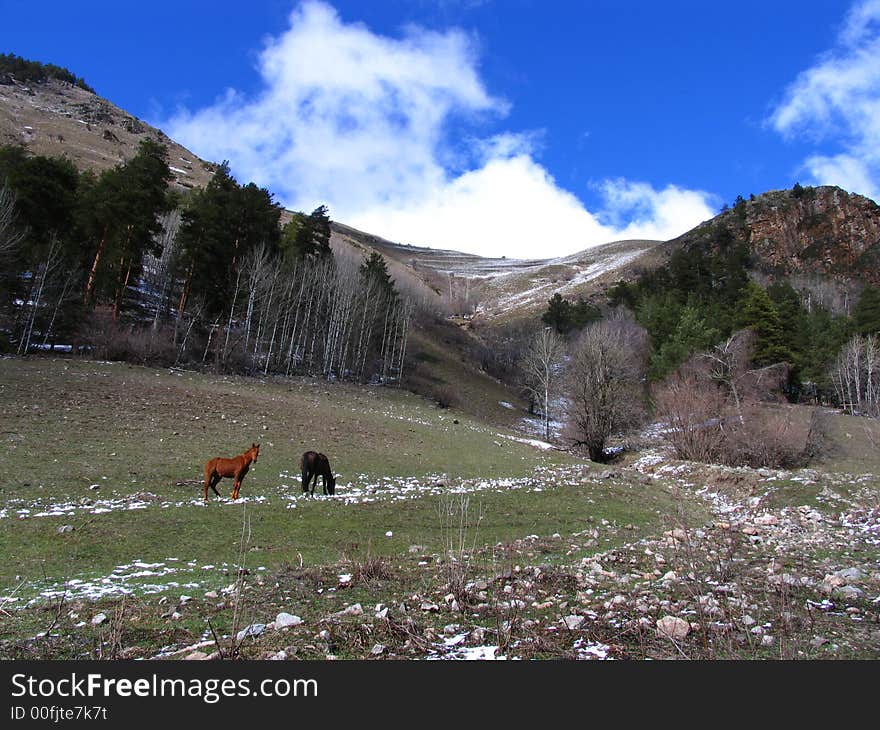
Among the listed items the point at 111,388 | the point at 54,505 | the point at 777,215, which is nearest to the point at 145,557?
the point at 54,505

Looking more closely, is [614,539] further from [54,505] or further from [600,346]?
[600,346]

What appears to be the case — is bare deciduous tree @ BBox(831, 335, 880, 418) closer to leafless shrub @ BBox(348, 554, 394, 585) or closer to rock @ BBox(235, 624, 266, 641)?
leafless shrub @ BBox(348, 554, 394, 585)

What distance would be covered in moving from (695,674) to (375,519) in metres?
11.2

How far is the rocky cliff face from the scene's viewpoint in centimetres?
11831

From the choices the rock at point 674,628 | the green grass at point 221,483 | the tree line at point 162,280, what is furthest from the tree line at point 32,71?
the rock at point 674,628

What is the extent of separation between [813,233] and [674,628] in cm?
15053

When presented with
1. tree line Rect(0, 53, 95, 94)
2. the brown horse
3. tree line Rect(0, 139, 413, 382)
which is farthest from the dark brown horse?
tree line Rect(0, 53, 95, 94)

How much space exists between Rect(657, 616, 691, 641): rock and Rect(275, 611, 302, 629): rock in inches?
162

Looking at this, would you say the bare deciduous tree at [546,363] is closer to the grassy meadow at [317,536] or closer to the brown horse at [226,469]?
the grassy meadow at [317,536]

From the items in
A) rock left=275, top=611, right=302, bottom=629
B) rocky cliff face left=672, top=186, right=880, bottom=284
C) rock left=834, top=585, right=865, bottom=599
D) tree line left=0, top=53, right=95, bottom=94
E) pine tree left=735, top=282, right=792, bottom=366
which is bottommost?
rock left=275, top=611, right=302, bottom=629

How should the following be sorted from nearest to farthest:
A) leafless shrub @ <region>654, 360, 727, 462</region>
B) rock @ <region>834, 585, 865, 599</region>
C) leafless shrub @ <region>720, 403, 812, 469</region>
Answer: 1. rock @ <region>834, 585, 865, 599</region>
2. leafless shrub @ <region>720, 403, 812, 469</region>
3. leafless shrub @ <region>654, 360, 727, 462</region>

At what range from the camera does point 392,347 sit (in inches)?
2894

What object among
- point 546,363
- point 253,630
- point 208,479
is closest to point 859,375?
point 546,363

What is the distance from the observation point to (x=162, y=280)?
56781mm
